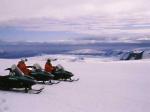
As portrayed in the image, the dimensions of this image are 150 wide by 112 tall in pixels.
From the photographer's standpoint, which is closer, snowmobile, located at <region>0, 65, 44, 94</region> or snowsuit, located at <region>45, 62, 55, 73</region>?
snowmobile, located at <region>0, 65, 44, 94</region>

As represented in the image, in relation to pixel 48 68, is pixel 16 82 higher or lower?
lower

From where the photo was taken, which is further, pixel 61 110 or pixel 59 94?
pixel 59 94

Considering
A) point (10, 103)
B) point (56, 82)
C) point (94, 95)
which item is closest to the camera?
point (10, 103)

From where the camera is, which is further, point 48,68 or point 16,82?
point 48,68

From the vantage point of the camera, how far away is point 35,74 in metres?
24.9

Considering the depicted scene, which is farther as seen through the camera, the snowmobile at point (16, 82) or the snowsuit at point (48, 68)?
the snowsuit at point (48, 68)

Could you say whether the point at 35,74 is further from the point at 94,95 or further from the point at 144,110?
the point at 144,110

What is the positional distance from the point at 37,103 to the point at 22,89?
17.1 feet

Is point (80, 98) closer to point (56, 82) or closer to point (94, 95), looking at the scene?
point (94, 95)

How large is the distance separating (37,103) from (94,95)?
13.1ft

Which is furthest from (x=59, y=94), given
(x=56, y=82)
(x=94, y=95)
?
(x=56, y=82)

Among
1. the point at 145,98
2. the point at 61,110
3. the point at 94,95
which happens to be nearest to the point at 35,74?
the point at 94,95

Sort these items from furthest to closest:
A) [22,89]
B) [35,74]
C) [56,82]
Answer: [56,82], [35,74], [22,89]

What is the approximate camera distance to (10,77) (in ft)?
67.7
